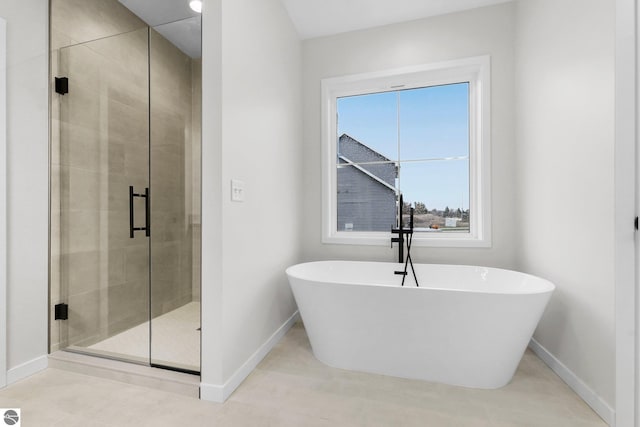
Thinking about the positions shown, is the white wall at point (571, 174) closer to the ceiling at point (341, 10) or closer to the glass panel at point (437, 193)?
the glass panel at point (437, 193)

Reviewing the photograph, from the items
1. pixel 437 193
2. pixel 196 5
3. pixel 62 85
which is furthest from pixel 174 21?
pixel 437 193

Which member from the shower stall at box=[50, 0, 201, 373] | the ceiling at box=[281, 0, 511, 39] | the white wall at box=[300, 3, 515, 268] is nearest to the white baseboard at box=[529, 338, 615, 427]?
the white wall at box=[300, 3, 515, 268]

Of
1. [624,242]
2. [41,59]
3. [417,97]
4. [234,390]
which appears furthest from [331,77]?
[234,390]

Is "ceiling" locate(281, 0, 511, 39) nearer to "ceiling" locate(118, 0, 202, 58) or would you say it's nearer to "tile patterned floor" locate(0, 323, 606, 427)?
"ceiling" locate(118, 0, 202, 58)

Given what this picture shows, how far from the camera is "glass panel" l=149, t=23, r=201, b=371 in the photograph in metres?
2.03

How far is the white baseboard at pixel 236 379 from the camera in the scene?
61.7 inches

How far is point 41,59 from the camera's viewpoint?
1.88 meters

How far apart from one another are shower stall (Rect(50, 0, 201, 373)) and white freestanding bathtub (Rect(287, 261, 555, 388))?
0.86 m

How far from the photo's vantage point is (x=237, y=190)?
5.67 feet

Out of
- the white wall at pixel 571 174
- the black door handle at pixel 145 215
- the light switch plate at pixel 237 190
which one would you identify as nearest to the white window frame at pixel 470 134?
the white wall at pixel 571 174

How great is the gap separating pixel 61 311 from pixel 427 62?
3.36 m

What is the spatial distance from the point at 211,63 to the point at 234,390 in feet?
5.89

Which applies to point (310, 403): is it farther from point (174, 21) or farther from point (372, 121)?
point (174, 21)

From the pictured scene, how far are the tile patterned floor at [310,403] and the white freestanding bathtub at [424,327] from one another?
97mm
